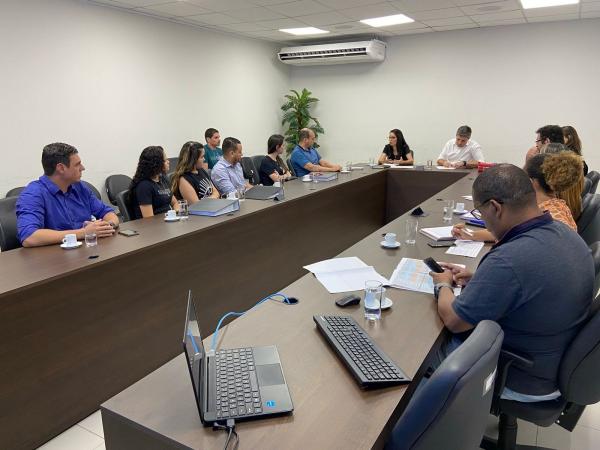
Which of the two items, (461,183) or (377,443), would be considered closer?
(377,443)

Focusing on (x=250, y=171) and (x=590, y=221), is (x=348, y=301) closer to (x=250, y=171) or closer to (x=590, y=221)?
(x=590, y=221)

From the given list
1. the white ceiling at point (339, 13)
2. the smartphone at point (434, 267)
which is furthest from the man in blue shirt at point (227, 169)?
the smartphone at point (434, 267)

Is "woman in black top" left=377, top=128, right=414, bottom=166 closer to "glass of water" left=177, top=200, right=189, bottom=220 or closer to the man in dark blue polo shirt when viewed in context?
"glass of water" left=177, top=200, right=189, bottom=220

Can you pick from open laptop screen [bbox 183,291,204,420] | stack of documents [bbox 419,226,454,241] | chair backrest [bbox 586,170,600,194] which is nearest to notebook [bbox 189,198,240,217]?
stack of documents [bbox 419,226,454,241]

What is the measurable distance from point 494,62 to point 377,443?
21.9 feet

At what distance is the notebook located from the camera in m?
2.88

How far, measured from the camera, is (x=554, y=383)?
4.55ft

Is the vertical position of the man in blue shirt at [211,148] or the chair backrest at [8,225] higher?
the man in blue shirt at [211,148]

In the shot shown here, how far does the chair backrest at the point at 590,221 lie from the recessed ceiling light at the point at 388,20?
12.1ft

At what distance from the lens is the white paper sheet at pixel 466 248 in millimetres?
2146

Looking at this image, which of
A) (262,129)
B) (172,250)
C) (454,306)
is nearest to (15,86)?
(172,250)

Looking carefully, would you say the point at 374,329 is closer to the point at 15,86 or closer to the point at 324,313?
the point at 324,313

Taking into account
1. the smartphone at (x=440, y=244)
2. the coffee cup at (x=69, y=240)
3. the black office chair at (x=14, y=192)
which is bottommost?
the smartphone at (x=440, y=244)

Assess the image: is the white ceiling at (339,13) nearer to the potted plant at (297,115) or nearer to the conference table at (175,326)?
the potted plant at (297,115)
